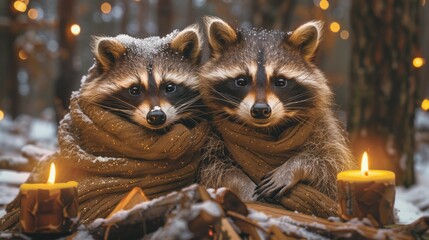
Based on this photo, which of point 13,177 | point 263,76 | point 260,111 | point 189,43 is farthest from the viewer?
point 13,177

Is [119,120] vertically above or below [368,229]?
above

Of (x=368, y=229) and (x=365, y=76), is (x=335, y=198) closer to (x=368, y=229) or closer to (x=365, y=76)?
(x=368, y=229)

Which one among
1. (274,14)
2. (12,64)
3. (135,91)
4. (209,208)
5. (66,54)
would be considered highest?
(274,14)

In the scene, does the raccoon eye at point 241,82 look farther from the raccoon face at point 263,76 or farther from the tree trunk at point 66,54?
the tree trunk at point 66,54

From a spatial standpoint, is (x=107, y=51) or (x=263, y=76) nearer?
(x=263, y=76)

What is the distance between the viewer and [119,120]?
2344 mm

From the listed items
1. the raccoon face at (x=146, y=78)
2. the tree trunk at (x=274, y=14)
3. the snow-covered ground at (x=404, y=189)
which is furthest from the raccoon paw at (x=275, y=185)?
the tree trunk at (x=274, y=14)

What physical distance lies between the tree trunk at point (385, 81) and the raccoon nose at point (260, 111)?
101 inches

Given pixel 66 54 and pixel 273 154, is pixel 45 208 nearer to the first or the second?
pixel 273 154

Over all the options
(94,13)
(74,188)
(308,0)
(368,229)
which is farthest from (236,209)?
(94,13)

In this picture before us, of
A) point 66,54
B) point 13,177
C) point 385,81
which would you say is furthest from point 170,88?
point 66,54

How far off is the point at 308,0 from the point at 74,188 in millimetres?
9428

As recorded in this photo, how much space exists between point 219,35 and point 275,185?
2.54 ft

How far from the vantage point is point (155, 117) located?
223cm
